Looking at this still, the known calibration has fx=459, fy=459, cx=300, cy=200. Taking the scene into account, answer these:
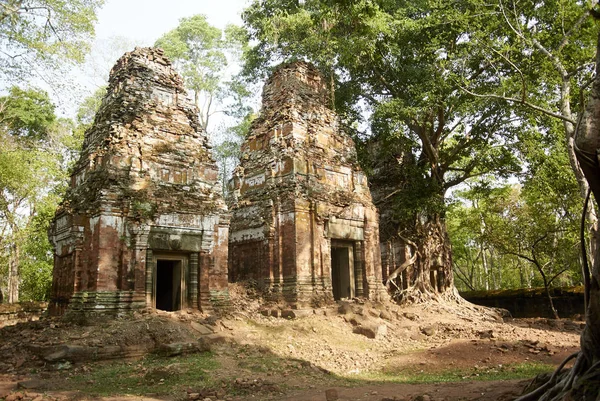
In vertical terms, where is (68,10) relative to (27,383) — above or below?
above

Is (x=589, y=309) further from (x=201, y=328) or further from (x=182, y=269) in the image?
(x=182, y=269)

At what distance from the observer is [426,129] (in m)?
19.4

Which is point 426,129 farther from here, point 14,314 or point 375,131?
point 14,314

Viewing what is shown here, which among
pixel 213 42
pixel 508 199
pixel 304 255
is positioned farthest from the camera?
pixel 213 42

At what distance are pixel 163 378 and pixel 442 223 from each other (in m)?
14.9

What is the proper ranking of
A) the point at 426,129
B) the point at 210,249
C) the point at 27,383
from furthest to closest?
1. the point at 426,129
2. the point at 210,249
3. the point at 27,383

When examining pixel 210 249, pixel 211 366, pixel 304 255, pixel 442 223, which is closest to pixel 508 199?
pixel 442 223

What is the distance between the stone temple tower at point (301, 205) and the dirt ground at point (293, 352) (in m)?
1.30

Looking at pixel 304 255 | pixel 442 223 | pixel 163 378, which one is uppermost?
pixel 442 223

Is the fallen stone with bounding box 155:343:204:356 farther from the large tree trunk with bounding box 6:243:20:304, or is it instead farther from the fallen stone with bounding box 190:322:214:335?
the large tree trunk with bounding box 6:243:20:304

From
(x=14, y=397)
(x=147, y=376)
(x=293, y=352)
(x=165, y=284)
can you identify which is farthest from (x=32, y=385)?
(x=165, y=284)

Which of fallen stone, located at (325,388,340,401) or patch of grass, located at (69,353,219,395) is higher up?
patch of grass, located at (69,353,219,395)

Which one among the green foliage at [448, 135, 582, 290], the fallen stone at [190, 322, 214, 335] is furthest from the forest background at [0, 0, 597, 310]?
the fallen stone at [190, 322, 214, 335]

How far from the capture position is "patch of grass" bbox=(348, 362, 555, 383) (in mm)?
9359
